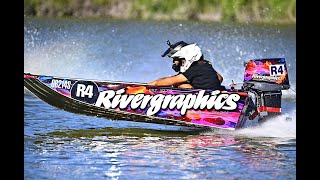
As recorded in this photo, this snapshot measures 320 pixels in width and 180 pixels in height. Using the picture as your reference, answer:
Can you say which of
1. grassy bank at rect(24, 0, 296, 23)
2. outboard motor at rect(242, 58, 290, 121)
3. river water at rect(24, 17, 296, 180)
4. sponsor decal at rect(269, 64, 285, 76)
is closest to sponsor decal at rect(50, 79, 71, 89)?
river water at rect(24, 17, 296, 180)

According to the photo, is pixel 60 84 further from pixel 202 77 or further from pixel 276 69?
pixel 276 69

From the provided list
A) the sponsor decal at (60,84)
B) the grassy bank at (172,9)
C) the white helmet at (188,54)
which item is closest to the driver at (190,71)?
the white helmet at (188,54)

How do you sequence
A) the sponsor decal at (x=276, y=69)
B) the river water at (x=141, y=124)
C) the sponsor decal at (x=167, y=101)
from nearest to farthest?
the river water at (x=141, y=124) → the sponsor decal at (x=167, y=101) → the sponsor decal at (x=276, y=69)

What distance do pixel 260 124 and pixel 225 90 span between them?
318mm

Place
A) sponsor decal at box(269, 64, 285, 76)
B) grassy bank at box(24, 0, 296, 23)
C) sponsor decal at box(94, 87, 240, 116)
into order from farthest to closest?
grassy bank at box(24, 0, 296, 23) → sponsor decal at box(269, 64, 285, 76) → sponsor decal at box(94, 87, 240, 116)

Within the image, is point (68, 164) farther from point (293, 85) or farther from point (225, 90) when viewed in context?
point (293, 85)

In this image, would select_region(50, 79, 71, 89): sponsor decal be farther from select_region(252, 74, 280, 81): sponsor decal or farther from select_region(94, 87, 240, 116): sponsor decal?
select_region(252, 74, 280, 81): sponsor decal

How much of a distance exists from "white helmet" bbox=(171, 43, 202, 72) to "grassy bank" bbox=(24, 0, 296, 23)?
290 millimetres

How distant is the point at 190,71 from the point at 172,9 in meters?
0.55

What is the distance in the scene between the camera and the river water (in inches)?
200

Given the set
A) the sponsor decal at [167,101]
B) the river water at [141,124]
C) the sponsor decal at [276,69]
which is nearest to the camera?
the river water at [141,124]

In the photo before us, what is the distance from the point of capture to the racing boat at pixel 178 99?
18.4 ft

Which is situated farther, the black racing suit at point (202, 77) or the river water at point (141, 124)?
the black racing suit at point (202, 77)

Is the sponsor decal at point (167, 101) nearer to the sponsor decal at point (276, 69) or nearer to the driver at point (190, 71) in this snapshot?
the driver at point (190, 71)
